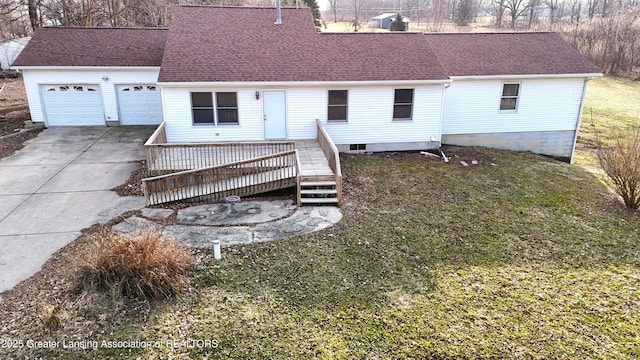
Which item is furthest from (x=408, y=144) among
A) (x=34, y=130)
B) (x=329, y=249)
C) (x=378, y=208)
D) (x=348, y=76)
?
(x=34, y=130)

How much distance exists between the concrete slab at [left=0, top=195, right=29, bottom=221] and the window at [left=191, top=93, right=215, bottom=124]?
557 cm

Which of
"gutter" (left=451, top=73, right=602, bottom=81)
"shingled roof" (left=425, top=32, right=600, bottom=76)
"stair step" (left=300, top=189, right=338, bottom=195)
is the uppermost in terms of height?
"shingled roof" (left=425, top=32, right=600, bottom=76)

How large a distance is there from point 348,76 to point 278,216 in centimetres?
648

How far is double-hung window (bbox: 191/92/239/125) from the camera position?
48.1ft

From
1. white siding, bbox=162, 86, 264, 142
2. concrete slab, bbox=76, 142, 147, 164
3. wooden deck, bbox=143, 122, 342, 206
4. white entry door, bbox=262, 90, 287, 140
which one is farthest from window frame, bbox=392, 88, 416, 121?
concrete slab, bbox=76, 142, 147, 164

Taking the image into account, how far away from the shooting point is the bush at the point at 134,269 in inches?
286

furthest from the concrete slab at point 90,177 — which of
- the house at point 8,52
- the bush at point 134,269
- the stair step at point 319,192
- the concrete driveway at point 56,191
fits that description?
the house at point 8,52

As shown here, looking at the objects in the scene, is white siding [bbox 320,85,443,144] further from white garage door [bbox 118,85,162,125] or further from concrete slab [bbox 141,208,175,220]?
white garage door [bbox 118,85,162,125]

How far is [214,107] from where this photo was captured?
1477 cm

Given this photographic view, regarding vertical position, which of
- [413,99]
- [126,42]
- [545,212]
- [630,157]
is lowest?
[545,212]

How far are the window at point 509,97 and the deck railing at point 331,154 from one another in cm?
772

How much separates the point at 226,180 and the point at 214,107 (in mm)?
3708

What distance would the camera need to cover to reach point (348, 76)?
48.9 feet

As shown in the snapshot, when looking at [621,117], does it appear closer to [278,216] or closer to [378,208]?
[378,208]
